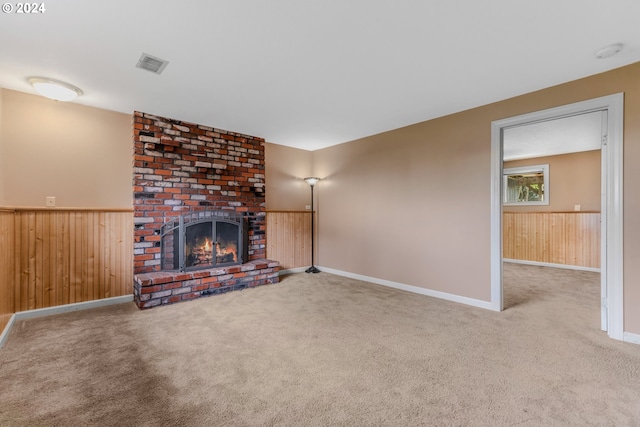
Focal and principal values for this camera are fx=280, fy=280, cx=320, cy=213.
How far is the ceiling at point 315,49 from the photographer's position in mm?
1780

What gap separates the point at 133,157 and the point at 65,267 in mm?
1479

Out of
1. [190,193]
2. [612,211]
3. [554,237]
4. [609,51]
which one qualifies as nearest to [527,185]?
[554,237]

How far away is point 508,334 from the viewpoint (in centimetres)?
254

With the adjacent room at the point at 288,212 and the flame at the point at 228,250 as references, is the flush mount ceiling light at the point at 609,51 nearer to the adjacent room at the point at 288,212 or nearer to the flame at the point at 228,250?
the adjacent room at the point at 288,212

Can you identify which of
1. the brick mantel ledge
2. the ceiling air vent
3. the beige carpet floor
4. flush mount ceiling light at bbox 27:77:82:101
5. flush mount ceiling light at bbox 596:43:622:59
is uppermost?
the ceiling air vent

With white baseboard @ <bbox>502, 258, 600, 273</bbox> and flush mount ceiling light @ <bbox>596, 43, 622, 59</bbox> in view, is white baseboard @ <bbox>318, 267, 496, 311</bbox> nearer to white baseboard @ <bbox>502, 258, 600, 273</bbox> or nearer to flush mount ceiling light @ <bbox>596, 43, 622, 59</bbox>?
flush mount ceiling light @ <bbox>596, 43, 622, 59</bbox>

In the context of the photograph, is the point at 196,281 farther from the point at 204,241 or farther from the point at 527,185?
the point at 527,185

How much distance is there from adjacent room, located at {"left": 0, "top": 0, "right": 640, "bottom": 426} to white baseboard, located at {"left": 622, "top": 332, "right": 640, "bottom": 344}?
0.07 ft

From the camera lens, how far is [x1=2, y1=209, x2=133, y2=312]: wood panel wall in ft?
9.60

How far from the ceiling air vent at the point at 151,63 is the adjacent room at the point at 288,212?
0.7 inches

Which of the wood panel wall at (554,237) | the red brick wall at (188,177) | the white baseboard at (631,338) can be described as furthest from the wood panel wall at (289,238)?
the white baseboard at (631,338)

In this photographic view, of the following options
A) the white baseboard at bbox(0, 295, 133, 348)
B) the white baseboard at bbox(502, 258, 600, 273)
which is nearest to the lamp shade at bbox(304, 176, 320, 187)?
the white baseboard at bbox(0, 295, 133, 348)

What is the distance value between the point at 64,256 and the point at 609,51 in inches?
216

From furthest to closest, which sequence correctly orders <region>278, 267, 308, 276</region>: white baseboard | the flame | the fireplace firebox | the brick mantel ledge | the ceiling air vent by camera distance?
1. <region>278, 267, 308, 276</region>: white baseboard
2. the flame
3. the fireplace firebox
4. the brick mantel ledge
5. the ceiling air vent
